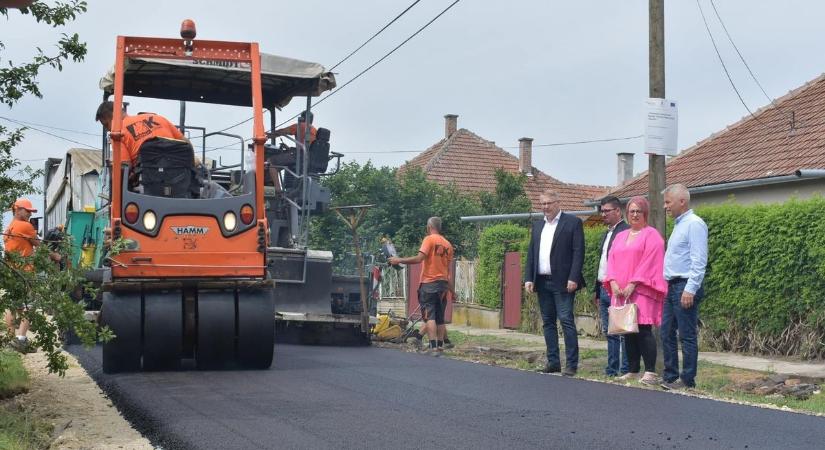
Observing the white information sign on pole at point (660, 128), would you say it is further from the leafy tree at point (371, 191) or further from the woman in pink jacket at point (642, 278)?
the leafy tree at point (371, 191)

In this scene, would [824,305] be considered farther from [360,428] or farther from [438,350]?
[360,428]

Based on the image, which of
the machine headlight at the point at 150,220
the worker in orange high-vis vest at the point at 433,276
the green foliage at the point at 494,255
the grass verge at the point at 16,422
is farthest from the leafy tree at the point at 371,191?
the grass verge at the point at 16,422

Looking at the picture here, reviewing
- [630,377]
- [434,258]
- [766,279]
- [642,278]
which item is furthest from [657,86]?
[434,258]

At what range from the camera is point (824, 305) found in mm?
11898

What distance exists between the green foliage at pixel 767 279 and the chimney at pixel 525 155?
93.7ft

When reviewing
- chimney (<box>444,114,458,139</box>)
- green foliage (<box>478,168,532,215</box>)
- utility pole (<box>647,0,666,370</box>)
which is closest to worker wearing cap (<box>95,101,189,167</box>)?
utility pole (<box>647,0,666,370</box>)

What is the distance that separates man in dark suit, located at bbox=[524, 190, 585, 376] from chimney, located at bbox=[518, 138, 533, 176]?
3189cm

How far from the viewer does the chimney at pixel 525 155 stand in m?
42.5

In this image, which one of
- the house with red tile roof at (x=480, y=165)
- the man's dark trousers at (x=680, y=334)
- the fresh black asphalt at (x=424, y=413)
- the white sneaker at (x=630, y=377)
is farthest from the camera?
the house with red tile roof at (x=480, y=165)

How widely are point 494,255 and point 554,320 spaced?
9773 millimetres

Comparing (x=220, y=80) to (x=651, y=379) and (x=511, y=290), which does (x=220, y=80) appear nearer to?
(x=651, y=379)

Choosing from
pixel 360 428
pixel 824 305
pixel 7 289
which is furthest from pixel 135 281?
pixel 824 305

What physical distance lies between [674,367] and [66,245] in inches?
190

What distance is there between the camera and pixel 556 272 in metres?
10.5
